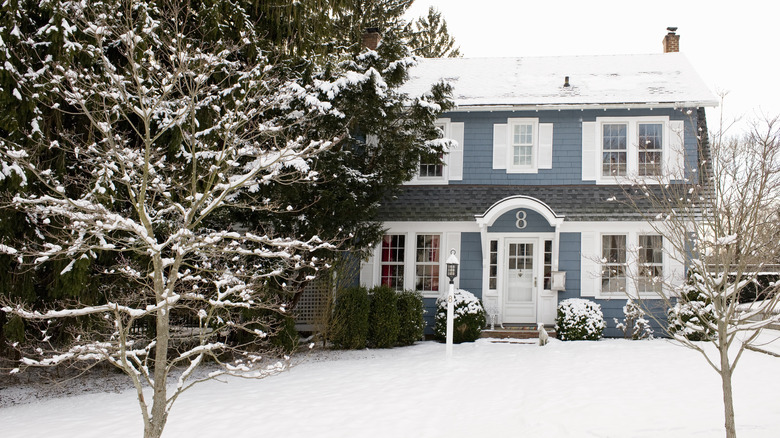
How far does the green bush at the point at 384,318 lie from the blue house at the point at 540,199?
1.20m

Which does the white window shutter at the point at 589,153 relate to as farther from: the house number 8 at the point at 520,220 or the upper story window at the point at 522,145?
the house number 8 at the point at 520,220

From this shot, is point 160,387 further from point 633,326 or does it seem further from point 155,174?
point 633,326

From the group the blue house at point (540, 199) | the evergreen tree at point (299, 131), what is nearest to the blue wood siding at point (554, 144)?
the blue house at point (540, 199)

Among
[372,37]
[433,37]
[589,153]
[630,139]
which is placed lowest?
[589,153]

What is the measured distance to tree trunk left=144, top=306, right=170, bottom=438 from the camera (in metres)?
5.52

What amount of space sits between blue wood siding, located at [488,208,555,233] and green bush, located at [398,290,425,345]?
8.71 feet

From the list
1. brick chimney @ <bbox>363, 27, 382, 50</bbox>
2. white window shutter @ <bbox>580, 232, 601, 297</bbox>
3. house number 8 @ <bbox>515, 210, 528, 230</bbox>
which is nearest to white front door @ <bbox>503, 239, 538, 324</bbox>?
house number 8 @ <bbox>515, 210, 528, 230</bbox>

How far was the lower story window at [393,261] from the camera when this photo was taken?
14633 millimetres

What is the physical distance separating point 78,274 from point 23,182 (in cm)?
134

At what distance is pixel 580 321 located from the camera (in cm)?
1288

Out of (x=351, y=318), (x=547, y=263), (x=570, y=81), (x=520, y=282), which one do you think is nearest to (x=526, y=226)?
(x=547, y=263)

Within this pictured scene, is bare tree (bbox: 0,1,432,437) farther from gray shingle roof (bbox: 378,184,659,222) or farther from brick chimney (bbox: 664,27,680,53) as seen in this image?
brick chimney (bbox: 664,27,680,53)

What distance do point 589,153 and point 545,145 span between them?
1.03 metres

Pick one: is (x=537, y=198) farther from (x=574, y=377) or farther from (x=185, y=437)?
(x=185, y=437)
